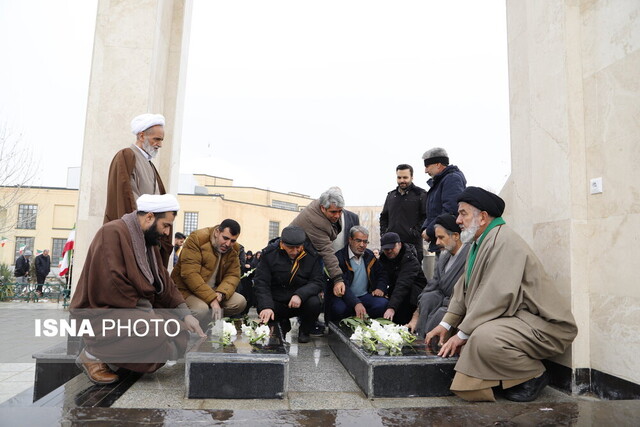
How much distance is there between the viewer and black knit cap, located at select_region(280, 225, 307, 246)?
4.93 metres

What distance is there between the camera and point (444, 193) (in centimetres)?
511

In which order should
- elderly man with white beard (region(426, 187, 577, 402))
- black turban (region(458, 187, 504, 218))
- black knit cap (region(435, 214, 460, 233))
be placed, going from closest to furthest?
elderly man with white beard (region(426, 187, 577, 402)), black turban (region(458, 187, 504, 218)), black knit cap (region(435, 214, 460, 233))

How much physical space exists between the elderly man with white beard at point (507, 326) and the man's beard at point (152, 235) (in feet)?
8.13

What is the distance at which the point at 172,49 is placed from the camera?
249 inches

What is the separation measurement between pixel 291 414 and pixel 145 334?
1.52 m

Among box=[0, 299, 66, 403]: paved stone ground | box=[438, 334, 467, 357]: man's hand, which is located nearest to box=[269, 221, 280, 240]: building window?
box=[0, 299, 66, 403]: paved stone ground

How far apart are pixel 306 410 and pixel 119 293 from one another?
173 cm

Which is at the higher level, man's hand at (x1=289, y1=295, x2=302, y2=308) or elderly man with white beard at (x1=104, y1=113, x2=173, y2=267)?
Result: elderly man with white beard at (x1=104, y1=113, x2=173, y2=267)

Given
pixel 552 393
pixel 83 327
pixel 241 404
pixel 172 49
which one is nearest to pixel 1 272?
pixel 172 49

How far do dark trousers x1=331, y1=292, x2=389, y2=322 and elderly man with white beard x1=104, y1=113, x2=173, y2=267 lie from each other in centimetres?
204

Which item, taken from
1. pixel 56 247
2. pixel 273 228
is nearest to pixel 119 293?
pixel 56 247

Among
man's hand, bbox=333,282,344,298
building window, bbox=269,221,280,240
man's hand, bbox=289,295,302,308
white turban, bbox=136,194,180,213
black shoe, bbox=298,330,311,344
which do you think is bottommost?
black shoe, bbox=298,330,311,344

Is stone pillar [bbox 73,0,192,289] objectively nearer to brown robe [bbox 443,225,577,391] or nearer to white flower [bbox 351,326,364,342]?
white flower [bbox 351,326,364,342]

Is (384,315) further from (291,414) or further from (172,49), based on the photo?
(172,49)
